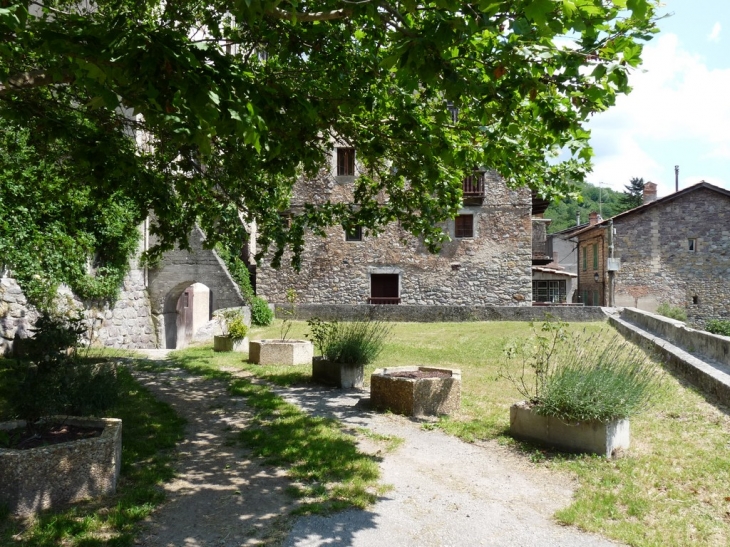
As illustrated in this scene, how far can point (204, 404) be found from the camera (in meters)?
7.27

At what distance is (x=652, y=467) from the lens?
4.79 m

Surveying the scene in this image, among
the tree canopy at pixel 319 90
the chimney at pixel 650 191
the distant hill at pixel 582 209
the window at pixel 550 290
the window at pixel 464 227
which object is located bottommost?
the window at pixel 550 290

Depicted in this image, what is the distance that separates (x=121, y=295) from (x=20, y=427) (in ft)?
→ 35.4

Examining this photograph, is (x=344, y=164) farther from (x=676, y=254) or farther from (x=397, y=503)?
(x=397, y=503)

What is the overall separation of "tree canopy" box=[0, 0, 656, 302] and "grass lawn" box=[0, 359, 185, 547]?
253 cm

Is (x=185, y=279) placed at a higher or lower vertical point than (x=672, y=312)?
higher

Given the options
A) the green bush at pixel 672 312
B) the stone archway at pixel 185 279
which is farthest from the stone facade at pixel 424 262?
the stone archway at pixel 185 279

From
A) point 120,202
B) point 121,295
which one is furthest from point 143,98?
point 121,295

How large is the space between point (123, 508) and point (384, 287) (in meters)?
20.8

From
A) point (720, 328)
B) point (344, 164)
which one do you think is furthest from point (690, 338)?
point (344, 164)

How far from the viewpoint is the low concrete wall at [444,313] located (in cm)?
2027

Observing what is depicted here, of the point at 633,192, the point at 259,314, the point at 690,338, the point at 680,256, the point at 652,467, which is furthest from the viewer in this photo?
the point at 633,192

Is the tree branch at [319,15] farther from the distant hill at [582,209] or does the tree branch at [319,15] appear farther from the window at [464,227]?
the distant hill at [582,209]

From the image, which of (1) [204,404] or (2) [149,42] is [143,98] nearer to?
(2) [149,42]
